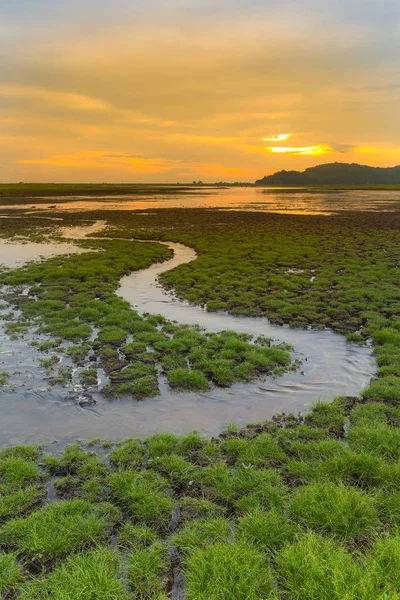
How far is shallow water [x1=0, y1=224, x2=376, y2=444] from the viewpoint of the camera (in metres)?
9.69

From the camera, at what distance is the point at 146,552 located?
5973 millimetres

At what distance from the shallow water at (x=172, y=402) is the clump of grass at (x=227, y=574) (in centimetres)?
383

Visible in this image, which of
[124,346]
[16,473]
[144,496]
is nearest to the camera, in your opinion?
[144,496]

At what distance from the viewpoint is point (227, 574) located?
17.7ft

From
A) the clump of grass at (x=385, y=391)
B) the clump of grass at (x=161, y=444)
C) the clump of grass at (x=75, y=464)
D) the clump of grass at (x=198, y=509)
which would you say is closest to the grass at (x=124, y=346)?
the clump of grass at (x=161, y=444)

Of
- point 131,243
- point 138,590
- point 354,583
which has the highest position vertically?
point 131,243

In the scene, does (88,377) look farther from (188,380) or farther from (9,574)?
(9,574)

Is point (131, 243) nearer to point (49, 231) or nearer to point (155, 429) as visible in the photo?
point (49, 231)

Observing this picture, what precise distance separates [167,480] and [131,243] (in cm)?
3510

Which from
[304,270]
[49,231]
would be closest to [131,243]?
[49,231]

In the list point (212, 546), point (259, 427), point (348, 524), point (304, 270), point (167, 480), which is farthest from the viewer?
point (304, 270)

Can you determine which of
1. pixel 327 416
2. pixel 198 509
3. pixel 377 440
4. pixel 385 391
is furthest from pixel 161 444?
pixel 385 391

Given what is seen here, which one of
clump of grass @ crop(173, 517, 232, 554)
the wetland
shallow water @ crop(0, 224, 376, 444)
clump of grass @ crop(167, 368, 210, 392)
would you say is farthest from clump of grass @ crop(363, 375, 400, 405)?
clump of grass @ crop(173, 517, 232, 554)

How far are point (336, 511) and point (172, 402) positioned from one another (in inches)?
217
